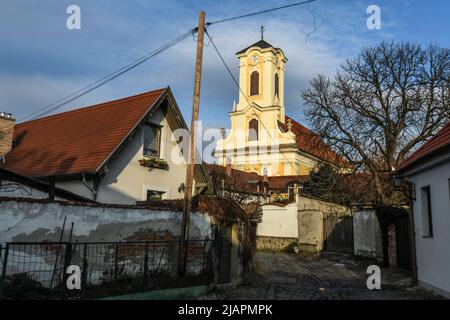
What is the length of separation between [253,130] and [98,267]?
4569 cm

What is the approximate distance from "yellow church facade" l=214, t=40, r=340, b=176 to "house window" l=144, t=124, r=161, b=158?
3411 cm

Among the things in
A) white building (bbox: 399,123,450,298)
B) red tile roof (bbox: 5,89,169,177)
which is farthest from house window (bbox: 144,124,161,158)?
white building (bbox: 399,123,450,298)

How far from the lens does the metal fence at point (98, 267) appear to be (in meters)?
7.45

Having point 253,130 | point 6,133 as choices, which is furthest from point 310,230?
point 253,130

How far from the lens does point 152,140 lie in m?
16.8

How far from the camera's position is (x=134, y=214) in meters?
9.85

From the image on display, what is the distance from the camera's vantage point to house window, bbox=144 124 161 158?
1641cm

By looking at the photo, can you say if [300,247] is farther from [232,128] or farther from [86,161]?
[232,128]

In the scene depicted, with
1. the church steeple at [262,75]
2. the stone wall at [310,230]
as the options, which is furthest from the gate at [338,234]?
the church steeple at [262,75]

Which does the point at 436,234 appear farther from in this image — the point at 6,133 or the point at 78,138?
the point at 6,133

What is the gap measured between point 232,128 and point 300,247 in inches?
1284

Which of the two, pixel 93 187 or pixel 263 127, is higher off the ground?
pixel 263 127

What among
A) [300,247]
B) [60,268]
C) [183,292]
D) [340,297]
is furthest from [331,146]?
[60,268]

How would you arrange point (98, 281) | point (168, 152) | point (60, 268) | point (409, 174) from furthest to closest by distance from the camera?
point (168, 152), point (409, 174), point (98, 281), point (60, 268)
